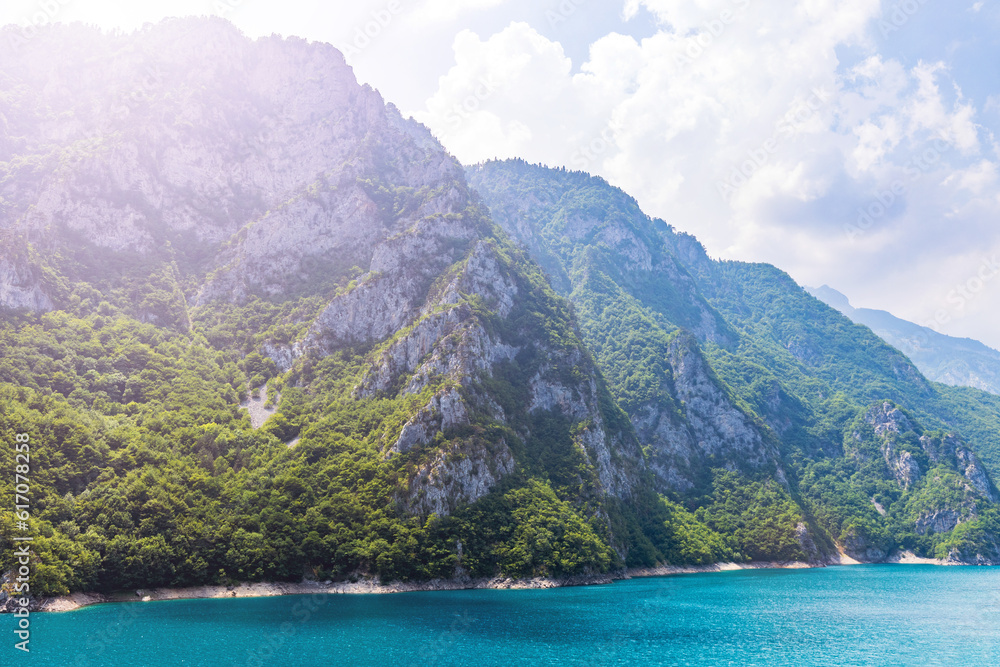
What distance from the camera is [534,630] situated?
246 ft

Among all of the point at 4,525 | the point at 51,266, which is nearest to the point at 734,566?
the point at 4,525

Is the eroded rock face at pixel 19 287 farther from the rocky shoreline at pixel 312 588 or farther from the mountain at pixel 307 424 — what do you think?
the rocky shoreline at pixel 312 588

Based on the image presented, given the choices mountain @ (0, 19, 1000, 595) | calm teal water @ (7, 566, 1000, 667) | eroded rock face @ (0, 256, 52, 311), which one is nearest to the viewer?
calm teal water @ (7, 566, 1000, 667)

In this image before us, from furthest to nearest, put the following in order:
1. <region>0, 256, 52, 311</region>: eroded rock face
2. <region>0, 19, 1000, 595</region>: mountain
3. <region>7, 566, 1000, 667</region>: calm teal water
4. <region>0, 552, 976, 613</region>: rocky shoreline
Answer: <region>0, 256, 52, 311</region>: eroded rock face
<region>0, 19, 1000, 595</region>: mountain
<region>0, 552, 976, 613</region>: rocky shoreline
<region>7, 566, 1000, 667</region>: calm teal water

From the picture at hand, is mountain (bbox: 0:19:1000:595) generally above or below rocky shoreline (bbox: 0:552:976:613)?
above

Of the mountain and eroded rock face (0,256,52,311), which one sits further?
eroded rock face (0,256,52,311)

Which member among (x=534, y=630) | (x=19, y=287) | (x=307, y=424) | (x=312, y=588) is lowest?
(x=312, y=588)

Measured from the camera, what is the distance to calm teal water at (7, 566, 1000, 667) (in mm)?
60938

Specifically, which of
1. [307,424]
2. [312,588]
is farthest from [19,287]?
[312,588]

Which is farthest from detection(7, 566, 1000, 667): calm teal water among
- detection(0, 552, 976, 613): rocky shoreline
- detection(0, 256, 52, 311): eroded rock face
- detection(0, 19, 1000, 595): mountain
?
detection(0, 256, 52, 311): eroded rock face

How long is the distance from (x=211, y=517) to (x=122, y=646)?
4955cm

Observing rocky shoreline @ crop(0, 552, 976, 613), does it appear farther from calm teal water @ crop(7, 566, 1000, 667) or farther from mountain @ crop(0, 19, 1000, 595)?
calm teal water @ crop(7, 566, 1000, 667)

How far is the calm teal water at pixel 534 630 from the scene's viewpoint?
6094cm

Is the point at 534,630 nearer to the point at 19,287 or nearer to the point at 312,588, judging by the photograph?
the point at 312,588
